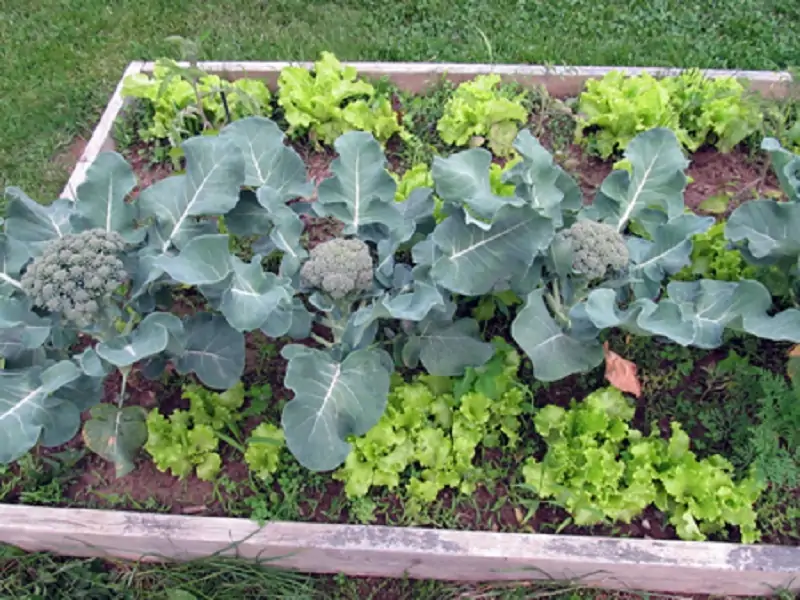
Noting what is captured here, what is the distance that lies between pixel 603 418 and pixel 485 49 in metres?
2.68

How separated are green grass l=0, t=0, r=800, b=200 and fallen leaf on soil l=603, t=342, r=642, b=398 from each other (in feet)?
7.19

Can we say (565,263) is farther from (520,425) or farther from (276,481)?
(276,481)

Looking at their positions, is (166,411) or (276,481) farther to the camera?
(166,411)

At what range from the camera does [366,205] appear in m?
2.75

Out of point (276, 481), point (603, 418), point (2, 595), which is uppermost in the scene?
point (603, 418)

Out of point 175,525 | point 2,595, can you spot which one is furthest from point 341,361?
point 2,595

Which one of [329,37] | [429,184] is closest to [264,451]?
[429,184]

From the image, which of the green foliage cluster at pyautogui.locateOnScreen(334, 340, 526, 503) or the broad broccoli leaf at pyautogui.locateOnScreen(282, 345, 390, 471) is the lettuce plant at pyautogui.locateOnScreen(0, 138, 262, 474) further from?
the green foliage cluster at pyautogui.locateOnScreen(334, 340, 526, 503)

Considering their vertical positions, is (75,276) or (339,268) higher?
(75,276)

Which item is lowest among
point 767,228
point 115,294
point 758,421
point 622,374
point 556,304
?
point 758,421

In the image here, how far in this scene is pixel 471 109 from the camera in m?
3.53

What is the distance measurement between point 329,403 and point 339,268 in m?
0.46

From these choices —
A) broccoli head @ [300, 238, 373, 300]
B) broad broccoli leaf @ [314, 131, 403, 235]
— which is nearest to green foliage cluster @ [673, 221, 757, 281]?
broad broccoli leaf @ [314, 131, 403, 235]

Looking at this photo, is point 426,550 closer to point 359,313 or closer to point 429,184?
point 359,313
